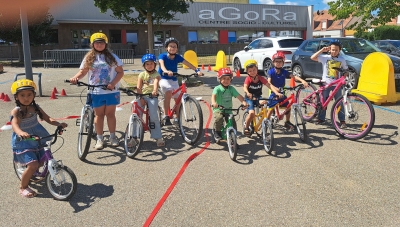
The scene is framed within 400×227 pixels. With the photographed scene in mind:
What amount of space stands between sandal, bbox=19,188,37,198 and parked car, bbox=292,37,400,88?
26.8ft

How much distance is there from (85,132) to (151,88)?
1415mm

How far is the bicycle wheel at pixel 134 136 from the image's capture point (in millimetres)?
5188

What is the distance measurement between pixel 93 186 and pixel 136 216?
38.7 inches

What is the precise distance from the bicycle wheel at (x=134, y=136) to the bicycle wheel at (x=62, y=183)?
1.33m

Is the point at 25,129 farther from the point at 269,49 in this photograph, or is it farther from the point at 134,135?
the point at 269,49

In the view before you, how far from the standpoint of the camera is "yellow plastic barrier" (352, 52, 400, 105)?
8.27 meters

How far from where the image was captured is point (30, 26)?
86.4 ft

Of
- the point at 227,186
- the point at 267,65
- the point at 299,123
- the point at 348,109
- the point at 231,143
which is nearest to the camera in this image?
the point at 227,186

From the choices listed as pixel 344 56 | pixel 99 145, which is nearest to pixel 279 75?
pixel 99 145

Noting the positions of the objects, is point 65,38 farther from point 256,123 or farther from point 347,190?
point 347,190

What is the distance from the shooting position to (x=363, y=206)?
3.60 meters

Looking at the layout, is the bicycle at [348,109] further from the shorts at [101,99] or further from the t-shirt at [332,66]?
the shorts at [101,99]

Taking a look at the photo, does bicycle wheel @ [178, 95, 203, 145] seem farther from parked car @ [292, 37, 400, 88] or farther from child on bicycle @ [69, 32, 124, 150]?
parked car @ [292, 37, 400, 88]

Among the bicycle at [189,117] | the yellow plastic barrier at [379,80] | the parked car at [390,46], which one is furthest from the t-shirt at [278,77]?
the parked car at [390,46]
